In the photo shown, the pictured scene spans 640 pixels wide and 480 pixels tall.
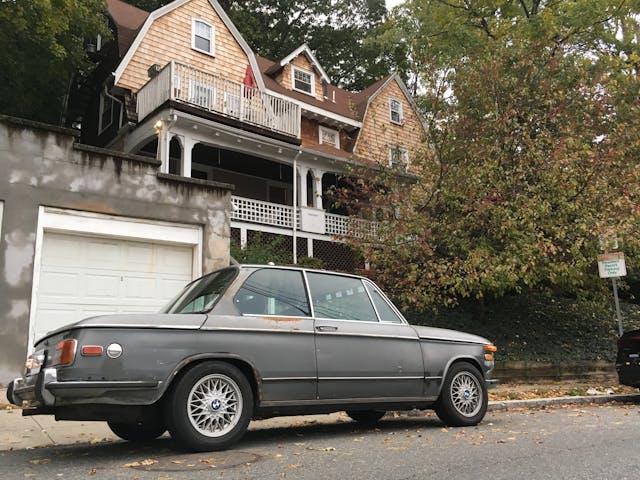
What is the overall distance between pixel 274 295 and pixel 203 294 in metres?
0.70

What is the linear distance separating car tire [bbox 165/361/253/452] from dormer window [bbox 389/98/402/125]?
74.6 feet

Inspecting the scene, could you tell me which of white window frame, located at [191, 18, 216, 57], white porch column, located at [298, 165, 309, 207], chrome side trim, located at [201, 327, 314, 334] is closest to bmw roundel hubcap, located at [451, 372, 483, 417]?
chrome side trim, located at [201, 327, 314, 334]

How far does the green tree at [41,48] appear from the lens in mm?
15320

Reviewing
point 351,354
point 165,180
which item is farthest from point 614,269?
point 165,180

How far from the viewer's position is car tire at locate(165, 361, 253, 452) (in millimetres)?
4859

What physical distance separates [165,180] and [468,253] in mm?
6356

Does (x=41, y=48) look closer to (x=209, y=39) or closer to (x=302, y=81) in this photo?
(x=209, y=39)

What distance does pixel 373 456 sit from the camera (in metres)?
5.02

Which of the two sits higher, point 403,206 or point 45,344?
point 403,206

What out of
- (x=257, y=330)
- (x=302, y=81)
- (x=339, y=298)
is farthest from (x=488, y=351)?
(x=302, y=81)

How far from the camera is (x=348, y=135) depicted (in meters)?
25.0

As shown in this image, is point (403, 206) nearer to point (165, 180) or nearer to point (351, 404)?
point (165, 180)

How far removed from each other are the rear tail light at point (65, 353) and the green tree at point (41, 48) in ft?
41.2

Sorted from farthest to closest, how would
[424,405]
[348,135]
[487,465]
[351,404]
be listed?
[348,135], [424,405], [351,404], [487,465]
